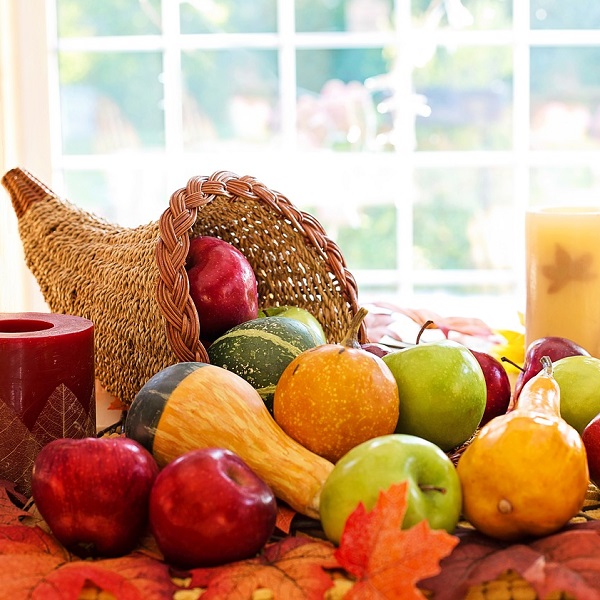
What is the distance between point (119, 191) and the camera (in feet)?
8.07

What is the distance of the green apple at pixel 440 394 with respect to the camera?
0.77 metres

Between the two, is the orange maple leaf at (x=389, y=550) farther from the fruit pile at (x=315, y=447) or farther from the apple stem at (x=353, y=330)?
the apple stem at (x=353, y=330)

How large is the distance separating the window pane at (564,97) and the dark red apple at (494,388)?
5.52 ft

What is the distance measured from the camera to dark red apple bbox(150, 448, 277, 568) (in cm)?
58

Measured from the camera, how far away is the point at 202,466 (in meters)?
0.59

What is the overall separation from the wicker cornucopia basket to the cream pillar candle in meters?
0.22

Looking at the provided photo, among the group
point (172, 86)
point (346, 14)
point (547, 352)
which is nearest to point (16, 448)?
point (547, 352)

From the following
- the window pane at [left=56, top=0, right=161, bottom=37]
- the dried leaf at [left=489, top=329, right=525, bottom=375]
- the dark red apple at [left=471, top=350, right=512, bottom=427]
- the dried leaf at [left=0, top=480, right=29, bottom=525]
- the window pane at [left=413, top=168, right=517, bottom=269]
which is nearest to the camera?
the dried leaf at [left=0, top=480, right=29, bottom=525]

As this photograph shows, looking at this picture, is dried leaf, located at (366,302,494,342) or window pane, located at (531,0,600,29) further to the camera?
window pane, located at (531,0,600,29)

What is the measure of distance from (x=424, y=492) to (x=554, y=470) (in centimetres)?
9

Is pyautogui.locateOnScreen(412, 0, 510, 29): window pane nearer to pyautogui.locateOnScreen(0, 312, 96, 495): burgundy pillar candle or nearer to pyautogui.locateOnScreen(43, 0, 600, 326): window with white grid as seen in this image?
pyautogui.locateOnScreen(43, 0, 600, 326): window with white grid

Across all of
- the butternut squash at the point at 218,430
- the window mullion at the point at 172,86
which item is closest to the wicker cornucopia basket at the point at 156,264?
the butternut squash at the point at 218,430

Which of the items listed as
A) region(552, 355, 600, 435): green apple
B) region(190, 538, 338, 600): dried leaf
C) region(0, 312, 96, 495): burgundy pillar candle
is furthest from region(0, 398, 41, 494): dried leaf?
region(552, 355, 600, 435): green apple

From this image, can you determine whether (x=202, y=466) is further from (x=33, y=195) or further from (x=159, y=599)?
(x=33, y=195)
